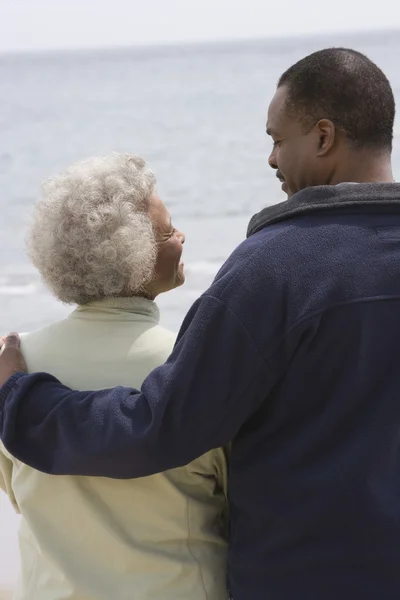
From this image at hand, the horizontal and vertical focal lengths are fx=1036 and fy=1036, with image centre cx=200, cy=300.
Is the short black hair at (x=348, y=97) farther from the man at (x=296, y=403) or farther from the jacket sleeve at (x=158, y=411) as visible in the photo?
the jacket sleeve at (x=158, y=411)

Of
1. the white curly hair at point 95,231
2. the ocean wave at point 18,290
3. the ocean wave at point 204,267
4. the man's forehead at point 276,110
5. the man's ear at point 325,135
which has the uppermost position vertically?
the man's forehead at point 276,110

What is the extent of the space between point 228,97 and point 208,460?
24249 mm

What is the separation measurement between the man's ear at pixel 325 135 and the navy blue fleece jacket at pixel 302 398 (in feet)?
0.32

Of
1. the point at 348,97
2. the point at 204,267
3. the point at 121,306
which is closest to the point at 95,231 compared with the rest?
the point at 121,306

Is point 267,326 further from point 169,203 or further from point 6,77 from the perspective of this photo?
point 6,77

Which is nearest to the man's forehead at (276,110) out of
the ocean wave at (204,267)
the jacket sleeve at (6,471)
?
the jacket sleeve at (6,471)

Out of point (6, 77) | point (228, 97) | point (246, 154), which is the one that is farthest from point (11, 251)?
point (6, 77)

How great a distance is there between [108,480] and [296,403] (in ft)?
1.22

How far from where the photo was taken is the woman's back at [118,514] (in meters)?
1.79

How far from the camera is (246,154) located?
1681cm

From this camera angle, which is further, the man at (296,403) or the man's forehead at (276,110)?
the man's forehead at (276,110)

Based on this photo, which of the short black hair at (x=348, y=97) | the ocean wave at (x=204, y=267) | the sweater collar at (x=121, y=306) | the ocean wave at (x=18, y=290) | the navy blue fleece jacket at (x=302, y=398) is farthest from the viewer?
the ocean wave at (x=204, y=267)

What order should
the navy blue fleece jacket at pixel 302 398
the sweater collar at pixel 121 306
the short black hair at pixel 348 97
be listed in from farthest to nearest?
1. the sweater collar at pixel 121 306
2. the short black hair at pixel 348 97
3. the navy blue fleece jacket at pixel 302 398

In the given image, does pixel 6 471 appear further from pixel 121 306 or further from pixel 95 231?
pixel 95 231
